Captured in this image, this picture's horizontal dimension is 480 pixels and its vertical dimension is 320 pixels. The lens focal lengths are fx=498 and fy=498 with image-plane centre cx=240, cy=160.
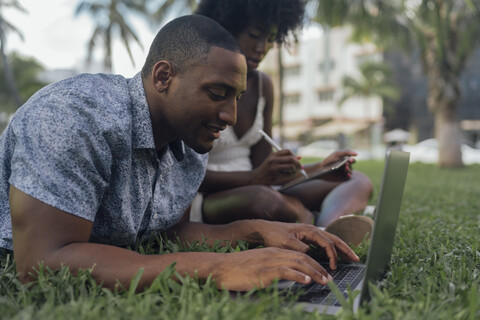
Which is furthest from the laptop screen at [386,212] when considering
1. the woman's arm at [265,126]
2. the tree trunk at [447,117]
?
the tree trunk at [447,117]

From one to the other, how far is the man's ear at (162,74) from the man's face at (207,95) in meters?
0.03

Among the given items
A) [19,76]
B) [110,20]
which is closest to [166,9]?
[110,20]

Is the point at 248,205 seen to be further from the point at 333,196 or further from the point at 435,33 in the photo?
the point at 435,33

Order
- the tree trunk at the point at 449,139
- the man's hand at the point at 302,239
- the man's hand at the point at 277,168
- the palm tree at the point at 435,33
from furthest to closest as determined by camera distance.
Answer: the tree trunk at the point at 449,139 < the palm tree at the point at 435,33 < the man's hand at the point at 277,168 < the man's hand at the point at 302,239

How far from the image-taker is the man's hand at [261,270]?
61.3 inches

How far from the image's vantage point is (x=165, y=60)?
1.90m

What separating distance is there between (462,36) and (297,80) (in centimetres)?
3090

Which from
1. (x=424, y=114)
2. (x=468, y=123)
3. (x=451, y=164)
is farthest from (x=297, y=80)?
(x=451, y=164)

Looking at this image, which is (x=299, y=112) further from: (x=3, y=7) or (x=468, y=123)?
(x=3, y=7)


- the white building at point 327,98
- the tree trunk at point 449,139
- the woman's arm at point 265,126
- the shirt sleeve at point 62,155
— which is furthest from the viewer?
the white building at point 327,98

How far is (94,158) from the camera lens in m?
1.65

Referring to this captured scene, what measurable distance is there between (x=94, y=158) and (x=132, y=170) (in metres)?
0.29

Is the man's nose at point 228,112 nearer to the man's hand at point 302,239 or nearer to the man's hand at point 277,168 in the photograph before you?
the man's hand at point 302,239

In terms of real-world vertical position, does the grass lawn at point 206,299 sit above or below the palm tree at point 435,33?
below
